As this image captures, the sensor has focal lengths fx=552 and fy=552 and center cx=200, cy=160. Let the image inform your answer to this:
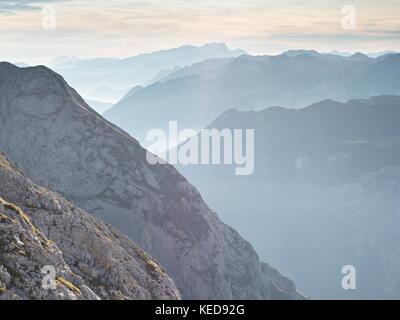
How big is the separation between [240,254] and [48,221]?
96.6 m

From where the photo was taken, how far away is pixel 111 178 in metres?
135

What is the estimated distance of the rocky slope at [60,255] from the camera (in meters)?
53.6

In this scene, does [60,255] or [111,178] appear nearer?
[60,255]

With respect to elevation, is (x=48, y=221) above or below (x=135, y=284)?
above

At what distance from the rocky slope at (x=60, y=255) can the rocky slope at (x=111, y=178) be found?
1424 inches

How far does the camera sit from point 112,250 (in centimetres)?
7962

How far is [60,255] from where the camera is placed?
204 ft

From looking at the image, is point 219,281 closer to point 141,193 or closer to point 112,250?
point 141,193

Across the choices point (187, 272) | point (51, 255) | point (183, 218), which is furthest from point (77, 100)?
point (51, 255)

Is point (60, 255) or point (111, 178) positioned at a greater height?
point (111, 178)

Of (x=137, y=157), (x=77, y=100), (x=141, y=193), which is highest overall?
(x=77, y=100)

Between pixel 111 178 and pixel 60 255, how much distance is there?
7335 centimetres

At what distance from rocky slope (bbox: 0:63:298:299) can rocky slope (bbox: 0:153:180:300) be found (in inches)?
1424
